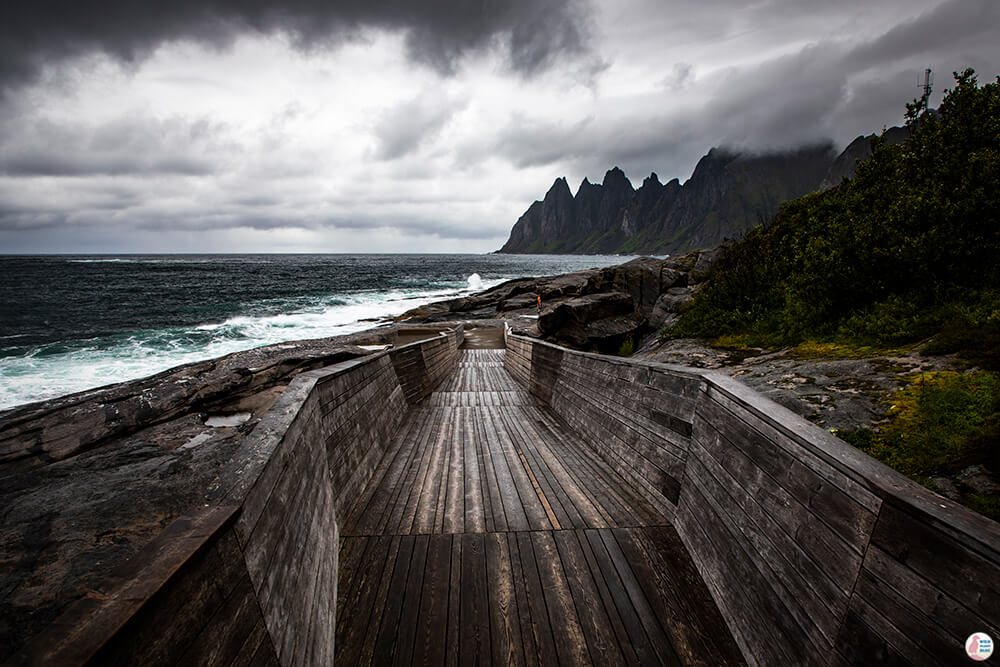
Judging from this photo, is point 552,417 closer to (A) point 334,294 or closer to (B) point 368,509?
(B) point 368,509

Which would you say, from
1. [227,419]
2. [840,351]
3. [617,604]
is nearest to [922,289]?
[840,351]

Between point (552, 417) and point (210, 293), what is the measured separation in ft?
176

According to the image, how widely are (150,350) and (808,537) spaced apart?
27902mm

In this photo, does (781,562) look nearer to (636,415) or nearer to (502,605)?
(502,605)

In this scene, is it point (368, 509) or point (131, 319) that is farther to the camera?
point (131, 319)

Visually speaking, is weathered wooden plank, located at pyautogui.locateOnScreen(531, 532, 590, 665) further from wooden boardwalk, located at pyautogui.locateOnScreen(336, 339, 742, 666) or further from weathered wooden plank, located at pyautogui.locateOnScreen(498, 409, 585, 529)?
weathered wooden plank, located at pyautogui.locateOnScreen(498, 409, 585, 529)

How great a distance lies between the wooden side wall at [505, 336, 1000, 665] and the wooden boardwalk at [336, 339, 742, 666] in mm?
343

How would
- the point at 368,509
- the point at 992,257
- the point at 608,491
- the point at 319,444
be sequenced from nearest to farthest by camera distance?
1. the point at 319,444
2. the point at 368,509
3. the point at 608,491
4. the point at 992,257

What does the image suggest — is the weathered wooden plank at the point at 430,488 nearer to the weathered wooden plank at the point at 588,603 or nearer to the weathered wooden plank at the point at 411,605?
the weathered wooden plank at the point at 411,605

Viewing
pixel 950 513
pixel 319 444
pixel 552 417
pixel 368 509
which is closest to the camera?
pixel 950 513

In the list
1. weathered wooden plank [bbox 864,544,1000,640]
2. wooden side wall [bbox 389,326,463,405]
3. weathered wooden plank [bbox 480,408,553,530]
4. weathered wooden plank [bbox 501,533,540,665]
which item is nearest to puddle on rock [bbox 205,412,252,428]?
wooden side wall [bbox 389,326,463,405]

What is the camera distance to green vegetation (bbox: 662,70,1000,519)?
3.06m

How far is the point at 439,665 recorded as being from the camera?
2453 mm

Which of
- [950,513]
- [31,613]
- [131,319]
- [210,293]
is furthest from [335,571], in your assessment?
[210,293]
